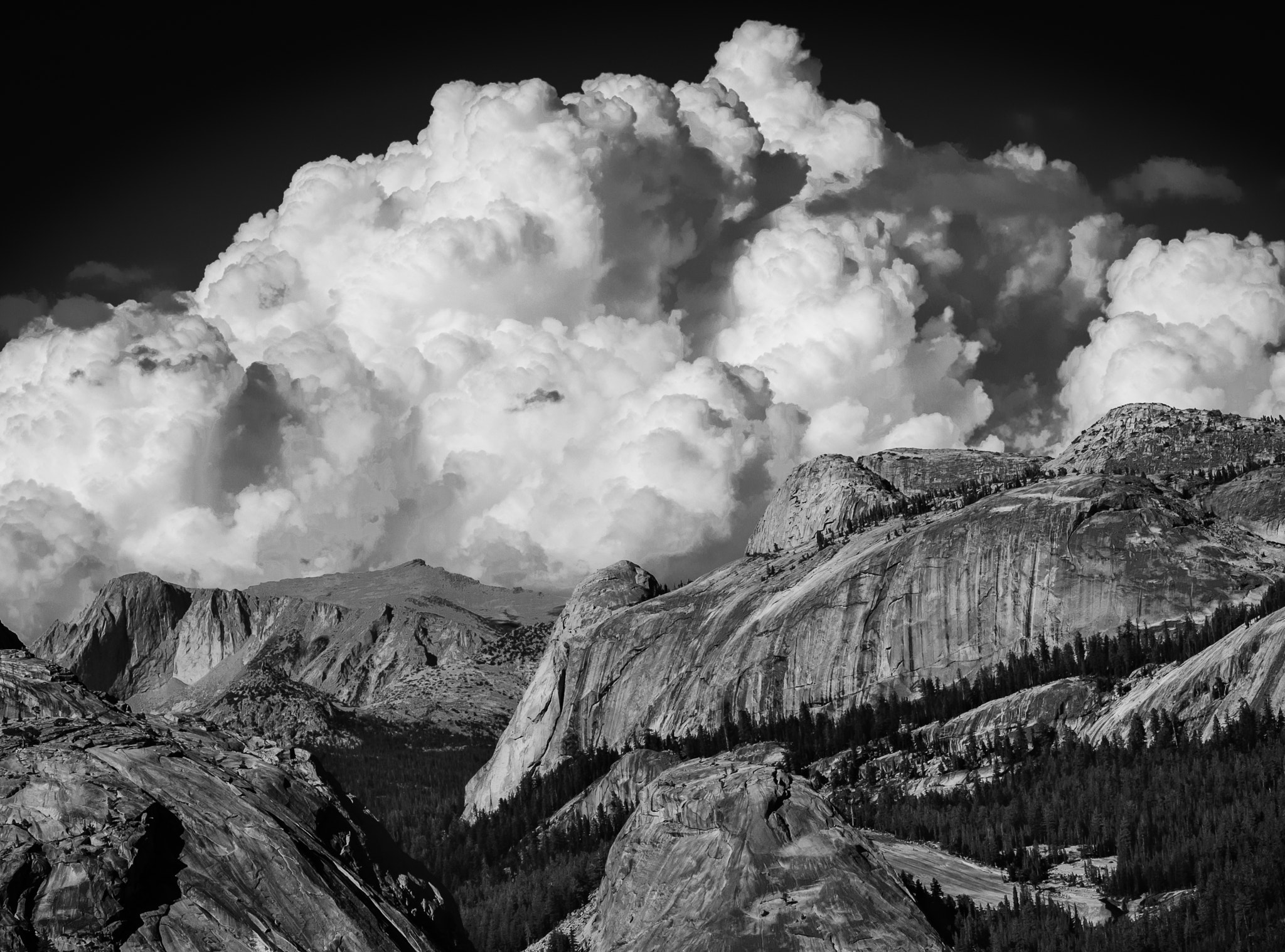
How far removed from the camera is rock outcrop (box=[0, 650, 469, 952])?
2980 inches

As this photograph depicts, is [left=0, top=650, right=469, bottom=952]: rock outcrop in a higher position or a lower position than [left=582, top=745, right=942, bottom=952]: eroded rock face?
lower

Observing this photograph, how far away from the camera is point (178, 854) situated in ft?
261

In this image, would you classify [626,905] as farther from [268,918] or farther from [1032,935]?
[268,918]

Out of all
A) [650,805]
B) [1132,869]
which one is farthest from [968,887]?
[650,805]

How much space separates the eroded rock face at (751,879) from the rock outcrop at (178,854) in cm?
5113

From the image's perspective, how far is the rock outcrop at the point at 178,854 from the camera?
75688 millimetres

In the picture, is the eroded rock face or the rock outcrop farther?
the eroded rock face

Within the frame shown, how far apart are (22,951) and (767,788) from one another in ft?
275

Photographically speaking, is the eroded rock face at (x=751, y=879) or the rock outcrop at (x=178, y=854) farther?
the eroded rock face at (x=751, y=879)

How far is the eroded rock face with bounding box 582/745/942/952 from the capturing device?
441ft

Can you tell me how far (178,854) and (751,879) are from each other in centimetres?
6866

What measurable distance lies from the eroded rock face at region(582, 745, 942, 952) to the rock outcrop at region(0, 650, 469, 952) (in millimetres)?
51127

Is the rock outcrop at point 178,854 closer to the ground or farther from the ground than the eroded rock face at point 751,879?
closer to the ground

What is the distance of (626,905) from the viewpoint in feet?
483
